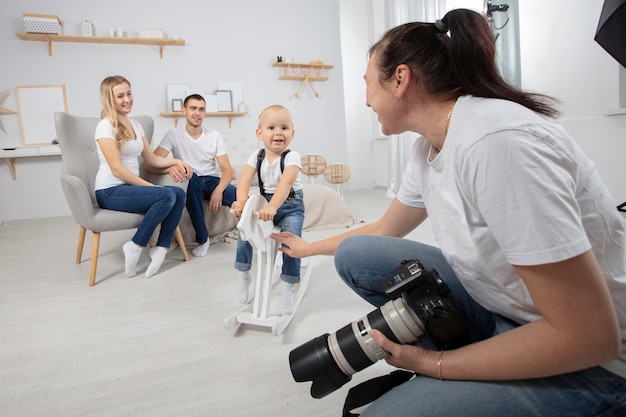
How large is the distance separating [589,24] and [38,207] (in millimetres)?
5272

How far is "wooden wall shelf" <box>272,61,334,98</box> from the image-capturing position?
4828 mm

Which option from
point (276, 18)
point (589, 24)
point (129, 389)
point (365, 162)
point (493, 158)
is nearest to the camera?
point (493, 158)

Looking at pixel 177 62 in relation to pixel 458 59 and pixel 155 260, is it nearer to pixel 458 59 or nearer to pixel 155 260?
pixel 155 260

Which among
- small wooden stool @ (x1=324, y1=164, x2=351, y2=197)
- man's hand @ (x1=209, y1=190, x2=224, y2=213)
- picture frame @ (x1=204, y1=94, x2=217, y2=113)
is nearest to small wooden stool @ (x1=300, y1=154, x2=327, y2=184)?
small wooden stool @ (x1=324, y1=164, x2=351, y2=197)

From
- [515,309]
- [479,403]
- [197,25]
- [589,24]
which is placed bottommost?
[479,403]

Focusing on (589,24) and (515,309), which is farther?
(589,24)

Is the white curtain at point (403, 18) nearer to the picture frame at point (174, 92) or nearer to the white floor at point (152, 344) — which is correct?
the white floor at point (152, 344)

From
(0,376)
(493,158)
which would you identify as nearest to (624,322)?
(493,158)

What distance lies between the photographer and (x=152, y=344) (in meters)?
1.30

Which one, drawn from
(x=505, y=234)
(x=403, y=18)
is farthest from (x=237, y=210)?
(x=403, y=18)

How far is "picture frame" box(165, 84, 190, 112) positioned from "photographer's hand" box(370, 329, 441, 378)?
14.3ft

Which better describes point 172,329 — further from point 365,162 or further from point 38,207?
point 365,162

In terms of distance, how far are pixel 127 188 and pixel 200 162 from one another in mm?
628

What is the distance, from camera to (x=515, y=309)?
1.97ft
